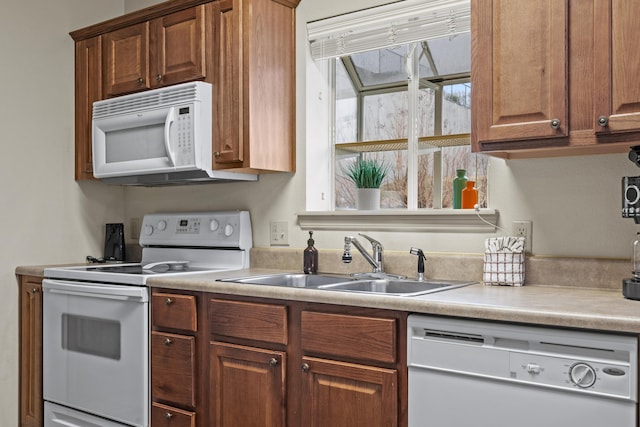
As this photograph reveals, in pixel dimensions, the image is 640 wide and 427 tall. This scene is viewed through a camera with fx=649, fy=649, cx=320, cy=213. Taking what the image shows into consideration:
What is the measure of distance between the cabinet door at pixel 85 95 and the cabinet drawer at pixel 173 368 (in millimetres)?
1255

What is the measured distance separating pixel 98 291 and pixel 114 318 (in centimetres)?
14

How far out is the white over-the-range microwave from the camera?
2.87 metres

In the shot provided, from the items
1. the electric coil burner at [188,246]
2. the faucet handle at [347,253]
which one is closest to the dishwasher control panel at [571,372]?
the faucet handle at [347,253]

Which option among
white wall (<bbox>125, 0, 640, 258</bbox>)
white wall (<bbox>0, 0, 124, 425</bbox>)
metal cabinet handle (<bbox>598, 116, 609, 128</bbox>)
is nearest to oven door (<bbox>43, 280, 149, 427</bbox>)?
white wall (<bbox>0, 0, 124, 425</bbox>)

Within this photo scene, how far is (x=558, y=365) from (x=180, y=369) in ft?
4.84

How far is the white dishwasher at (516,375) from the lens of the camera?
158 cm

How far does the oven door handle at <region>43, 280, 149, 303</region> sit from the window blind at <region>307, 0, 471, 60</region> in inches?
52.4

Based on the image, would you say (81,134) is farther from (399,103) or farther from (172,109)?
(399,103)

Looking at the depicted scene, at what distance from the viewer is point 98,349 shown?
9.30 ft

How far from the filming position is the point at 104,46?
3369mm

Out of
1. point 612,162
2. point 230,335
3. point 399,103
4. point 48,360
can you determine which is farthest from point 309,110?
point 48,360

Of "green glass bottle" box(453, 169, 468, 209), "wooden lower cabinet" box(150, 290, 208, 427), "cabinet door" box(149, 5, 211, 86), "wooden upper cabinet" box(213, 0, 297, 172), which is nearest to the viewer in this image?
"wooden lower cabinet" box(150, 290, 208, 427)

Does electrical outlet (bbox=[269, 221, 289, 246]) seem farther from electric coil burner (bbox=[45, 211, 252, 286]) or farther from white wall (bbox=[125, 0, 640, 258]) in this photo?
electric coil burner (bbox=[45, 211, 252, 286])

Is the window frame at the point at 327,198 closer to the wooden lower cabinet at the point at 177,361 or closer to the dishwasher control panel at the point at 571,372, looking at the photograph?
the wooden lower cabinet at the point at 177,361
